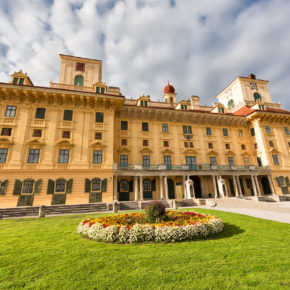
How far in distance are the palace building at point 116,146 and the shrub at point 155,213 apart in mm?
10762

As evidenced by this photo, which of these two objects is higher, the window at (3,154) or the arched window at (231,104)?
the arched window at (231,104)

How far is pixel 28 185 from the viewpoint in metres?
20.7

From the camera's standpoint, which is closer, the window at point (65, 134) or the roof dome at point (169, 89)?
the window at point (65, 134)

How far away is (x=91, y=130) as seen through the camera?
2520 centimetres

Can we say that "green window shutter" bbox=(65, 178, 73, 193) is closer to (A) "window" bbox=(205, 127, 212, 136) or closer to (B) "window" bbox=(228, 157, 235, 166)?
(A) "window" bbox=(205, 127, 212, 136)

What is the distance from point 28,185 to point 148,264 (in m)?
21.4

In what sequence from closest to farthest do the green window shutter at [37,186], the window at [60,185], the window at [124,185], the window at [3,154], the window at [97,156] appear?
1. the green window shutter at [37,186]
2. the window at [3,154]
3. the window at [60,185]
4. the window at [97,156]
5. the window at [124,185]

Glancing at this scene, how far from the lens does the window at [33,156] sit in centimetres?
2194

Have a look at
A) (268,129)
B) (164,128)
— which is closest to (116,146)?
(164,128)

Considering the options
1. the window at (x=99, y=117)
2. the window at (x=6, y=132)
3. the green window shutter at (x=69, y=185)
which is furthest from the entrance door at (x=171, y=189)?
the window at (x=6, y=132)

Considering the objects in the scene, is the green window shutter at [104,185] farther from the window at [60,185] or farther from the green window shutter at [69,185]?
the window at [60,185]

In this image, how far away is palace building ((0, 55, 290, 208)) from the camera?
21703 mm

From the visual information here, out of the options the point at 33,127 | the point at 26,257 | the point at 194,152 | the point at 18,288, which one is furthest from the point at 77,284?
the point at 194,152

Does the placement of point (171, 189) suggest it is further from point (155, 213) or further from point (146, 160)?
point (155, 213)
